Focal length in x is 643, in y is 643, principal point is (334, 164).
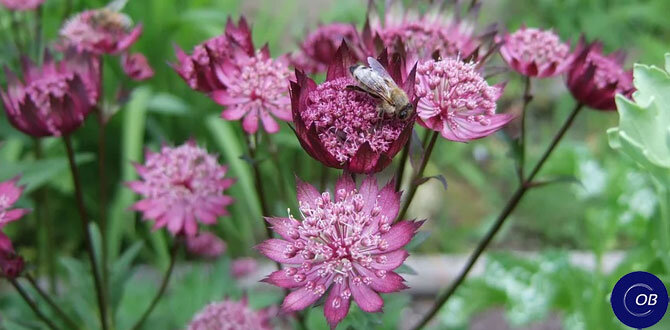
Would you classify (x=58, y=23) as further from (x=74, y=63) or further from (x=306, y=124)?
(x=306, y=124)

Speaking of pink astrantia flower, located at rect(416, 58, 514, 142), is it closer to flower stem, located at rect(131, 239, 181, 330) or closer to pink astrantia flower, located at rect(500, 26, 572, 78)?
pink astrantia flower, located at rect(500, 26, 572, 78)

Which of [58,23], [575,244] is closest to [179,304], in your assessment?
[58,23]

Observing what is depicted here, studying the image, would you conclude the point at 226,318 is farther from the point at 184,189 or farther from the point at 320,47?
the point at 320,47

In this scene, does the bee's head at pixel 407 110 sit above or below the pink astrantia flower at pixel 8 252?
above

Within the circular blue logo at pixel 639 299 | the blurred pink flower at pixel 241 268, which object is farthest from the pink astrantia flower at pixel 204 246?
the circular blue logo at pixel 639 299

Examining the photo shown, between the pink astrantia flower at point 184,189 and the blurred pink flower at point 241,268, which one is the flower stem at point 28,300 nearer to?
the pink astrantia flower at point 184,189

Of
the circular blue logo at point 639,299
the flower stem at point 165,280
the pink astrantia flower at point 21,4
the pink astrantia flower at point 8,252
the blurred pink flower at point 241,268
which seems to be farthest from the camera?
the blurred pink flower at point 241,268
